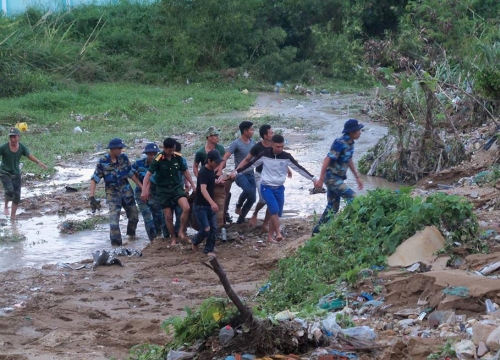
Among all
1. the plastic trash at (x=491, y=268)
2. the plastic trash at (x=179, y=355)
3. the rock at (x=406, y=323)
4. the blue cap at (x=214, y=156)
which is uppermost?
the blue cap at (x=214, y=156)

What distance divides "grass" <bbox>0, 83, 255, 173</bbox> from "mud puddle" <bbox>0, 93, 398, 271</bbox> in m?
1.11

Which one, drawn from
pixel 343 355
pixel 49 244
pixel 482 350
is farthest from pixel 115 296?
pixel 482 350

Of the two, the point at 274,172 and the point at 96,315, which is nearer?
the point at 96,315

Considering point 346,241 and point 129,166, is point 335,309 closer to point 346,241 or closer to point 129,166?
point 346,241

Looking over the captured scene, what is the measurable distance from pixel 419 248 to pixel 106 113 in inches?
626

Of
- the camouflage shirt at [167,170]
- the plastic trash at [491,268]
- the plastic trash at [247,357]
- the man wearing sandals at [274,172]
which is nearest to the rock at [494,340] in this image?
the plastic trash at [247,357]

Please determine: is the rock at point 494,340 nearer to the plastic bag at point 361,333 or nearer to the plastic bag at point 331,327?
the plastic bag at point 361,333

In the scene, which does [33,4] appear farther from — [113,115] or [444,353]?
[444,353]

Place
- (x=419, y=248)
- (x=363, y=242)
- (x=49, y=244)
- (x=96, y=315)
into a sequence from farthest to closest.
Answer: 1. (x=49, y=244)
2. (x=363, y=242)
3. (x=96, y=315)
4. (x=419, y=248)

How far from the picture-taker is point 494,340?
529cm

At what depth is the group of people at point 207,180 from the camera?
10.2 metres

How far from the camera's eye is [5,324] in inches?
306

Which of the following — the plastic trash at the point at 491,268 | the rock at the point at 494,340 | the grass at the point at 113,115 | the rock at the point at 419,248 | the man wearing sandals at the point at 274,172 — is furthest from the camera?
the grass at the point at 113,115

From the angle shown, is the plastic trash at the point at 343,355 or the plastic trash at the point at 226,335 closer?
the plastic trash at the point at 343,355
